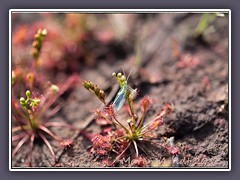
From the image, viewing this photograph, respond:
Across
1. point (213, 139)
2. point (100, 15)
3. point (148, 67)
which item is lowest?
point (213, 139)

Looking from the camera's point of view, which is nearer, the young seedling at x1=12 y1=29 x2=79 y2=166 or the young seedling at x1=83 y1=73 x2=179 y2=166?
the young seedling at x1=83 y1=73 x2=179 y2=166

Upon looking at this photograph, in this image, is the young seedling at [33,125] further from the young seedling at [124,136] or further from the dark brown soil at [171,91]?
the young seedling at [124,136]

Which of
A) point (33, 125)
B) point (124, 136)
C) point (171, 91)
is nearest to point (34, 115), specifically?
point (33, 125)

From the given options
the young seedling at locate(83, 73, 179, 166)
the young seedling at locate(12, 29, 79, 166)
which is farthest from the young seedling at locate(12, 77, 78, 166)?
the young seedling at locate(83, 73, 179, 166)

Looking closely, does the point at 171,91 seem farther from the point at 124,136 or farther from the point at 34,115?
the point at 34,115

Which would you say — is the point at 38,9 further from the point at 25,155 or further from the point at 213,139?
the point at 213,139

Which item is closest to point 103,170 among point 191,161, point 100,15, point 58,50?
point 191,161

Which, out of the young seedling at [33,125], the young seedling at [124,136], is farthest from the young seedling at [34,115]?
the young seedling at [124,136]

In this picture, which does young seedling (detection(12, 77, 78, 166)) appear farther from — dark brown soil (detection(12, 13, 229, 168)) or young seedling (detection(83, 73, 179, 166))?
young seedling (detection(83, 73, 179, 166))
